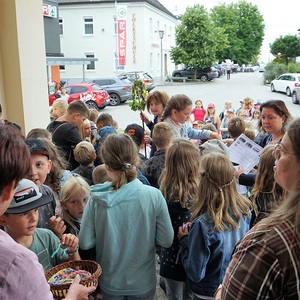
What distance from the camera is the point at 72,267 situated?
207 cm

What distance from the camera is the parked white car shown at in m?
23.0

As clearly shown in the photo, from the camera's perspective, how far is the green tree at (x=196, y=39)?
125ft

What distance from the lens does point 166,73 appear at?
44531 millimetres

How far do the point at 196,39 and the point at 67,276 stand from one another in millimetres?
39259

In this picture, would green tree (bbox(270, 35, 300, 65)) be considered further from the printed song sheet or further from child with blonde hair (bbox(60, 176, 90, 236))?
child with blonde hair (bbox(60, 176, 90, 236))

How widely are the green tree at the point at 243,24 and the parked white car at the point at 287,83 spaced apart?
34.0 metres

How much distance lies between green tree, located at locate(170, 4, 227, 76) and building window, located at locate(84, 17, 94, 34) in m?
9.67

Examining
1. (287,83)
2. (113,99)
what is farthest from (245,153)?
(287,83)

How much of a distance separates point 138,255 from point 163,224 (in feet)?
0.89

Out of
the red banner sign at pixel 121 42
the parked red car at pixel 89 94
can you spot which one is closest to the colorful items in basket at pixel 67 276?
the parked red car at pixel 89 94

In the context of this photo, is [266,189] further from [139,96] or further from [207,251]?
[139,96]

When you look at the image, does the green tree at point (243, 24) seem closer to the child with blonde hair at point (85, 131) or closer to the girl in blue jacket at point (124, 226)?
the child with blonde hair at point (85, 131)

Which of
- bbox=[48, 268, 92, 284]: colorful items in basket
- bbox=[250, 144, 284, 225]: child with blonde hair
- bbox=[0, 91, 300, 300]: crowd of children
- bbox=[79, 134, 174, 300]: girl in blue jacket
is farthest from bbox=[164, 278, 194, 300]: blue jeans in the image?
bbox=[48, 268, 92, 284]: colorful items in basket

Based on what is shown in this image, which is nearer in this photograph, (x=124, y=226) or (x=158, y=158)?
(x=124, y=226)
